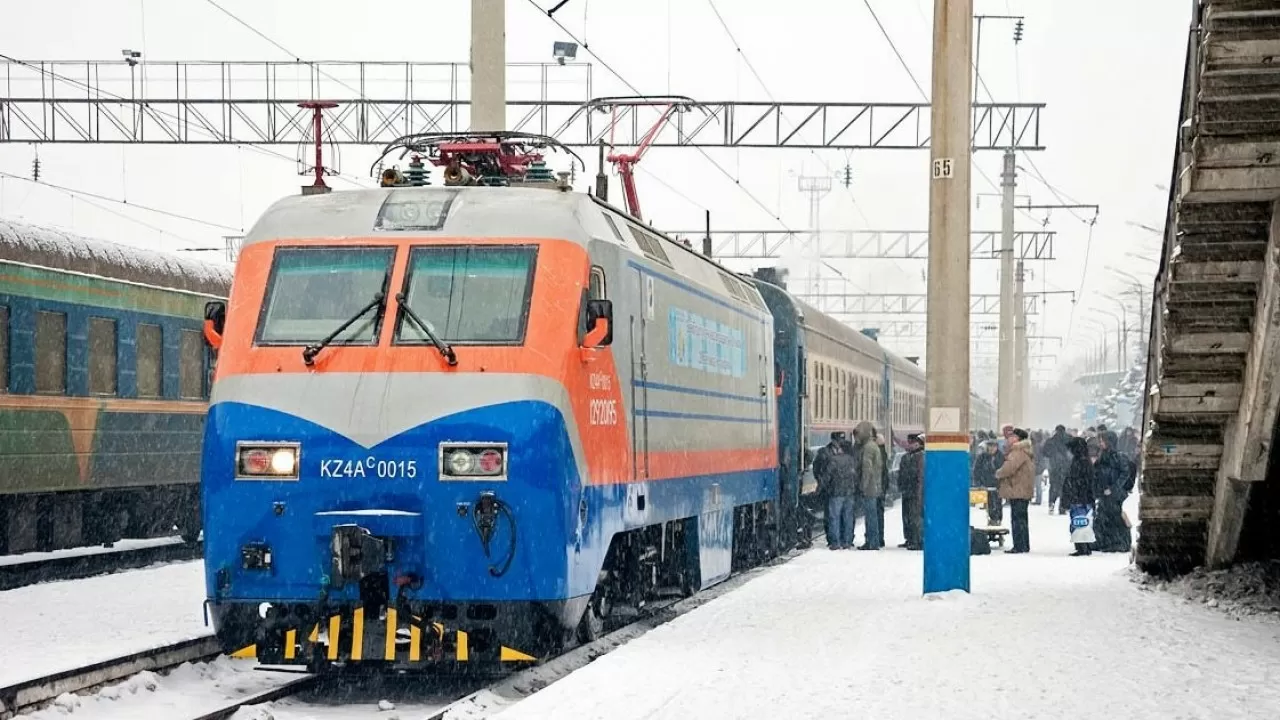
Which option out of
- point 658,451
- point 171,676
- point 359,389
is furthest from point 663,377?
point 171,676

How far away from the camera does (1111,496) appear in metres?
21.1

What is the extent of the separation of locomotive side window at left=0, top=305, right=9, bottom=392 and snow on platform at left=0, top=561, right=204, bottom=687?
2.09 metres

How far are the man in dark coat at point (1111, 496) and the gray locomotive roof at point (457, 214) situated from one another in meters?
10.9

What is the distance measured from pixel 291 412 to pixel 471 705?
6.64 feet

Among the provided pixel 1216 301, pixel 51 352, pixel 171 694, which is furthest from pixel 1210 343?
pixel 51 352

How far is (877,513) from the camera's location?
22.6 meters

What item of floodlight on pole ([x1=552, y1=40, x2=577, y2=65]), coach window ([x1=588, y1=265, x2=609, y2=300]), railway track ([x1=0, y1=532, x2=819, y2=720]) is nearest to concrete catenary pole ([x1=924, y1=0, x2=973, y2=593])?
railway track ([x1=0, y1=532, x2=819, y2=720])

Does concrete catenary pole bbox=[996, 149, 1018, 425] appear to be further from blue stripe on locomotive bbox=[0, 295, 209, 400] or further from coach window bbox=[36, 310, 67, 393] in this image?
coach window bbox=[36, 310, 67, 393]

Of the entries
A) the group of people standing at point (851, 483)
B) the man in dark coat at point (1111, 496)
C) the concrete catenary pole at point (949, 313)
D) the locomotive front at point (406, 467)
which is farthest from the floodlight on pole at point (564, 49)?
the locomotive front at point (406, 467)

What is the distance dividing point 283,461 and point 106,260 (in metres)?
10.5

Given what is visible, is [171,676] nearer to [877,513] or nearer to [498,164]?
[498,164]

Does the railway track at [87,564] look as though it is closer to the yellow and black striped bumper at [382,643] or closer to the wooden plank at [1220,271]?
the yellow and black striped bumper at [382,643]

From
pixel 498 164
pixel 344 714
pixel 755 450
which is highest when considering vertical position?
pixel 498 164

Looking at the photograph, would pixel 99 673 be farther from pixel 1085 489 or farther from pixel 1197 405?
pixel 1085 489
